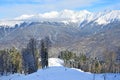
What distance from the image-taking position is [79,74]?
6272 centimetres

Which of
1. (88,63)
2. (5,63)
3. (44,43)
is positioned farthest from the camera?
(88,63)

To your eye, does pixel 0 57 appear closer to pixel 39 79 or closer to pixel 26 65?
pixel 26 65

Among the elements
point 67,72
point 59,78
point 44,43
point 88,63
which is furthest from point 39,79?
point 88,63

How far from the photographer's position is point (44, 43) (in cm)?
11969

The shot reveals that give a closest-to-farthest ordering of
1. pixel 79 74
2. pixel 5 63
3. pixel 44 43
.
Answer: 1. pixel 79 74
2. pixel 44 43
3. pixel 5 63

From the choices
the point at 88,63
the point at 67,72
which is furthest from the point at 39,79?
the point at 88,63

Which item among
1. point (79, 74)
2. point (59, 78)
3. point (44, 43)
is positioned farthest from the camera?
point (44, 43)

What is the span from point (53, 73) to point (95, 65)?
84.1 m

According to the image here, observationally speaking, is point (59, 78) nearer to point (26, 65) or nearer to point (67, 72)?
point (67, 72)

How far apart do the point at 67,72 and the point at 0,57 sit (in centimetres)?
8749

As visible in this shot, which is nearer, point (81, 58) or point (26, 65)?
point (26, 65)

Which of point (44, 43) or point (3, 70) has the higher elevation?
point (44, 43)

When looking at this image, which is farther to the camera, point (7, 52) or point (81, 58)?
point (81, 58)

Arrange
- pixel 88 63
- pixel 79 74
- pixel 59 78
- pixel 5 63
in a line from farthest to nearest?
pixel 88 63, pixel 5 63, pixel 79 74, pixel 59 78
